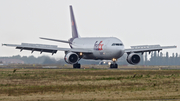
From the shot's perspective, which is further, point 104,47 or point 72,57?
point 72,57

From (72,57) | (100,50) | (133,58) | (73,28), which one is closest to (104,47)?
(100,50)

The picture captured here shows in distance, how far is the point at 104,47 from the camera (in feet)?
200

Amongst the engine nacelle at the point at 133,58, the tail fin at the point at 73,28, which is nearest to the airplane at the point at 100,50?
the engine nacelle at the point at 133,58

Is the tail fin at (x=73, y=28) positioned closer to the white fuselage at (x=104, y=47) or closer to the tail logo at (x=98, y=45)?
the white fuselage at (x=104, y=47)

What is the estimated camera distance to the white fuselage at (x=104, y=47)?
59.2 metres

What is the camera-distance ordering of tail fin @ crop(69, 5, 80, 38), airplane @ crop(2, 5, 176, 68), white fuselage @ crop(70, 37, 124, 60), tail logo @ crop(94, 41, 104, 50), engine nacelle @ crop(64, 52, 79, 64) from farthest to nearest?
tail fin @ crop(69, 5, 80, 38) → tail logo @ crop(94, 41, 104, 50) → engine nacelle @ crop(64, 52, 79, 64) → airplane @ crop(2, 5, 176, 68) → white fuselage @ crop(70, 37, 124, 60)

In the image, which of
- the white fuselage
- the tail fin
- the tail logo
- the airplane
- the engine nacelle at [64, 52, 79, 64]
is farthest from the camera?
the tail fin

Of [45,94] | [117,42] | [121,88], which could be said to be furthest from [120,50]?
[45,94]

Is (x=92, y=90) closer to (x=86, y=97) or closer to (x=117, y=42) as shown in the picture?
(x=86, y=97)

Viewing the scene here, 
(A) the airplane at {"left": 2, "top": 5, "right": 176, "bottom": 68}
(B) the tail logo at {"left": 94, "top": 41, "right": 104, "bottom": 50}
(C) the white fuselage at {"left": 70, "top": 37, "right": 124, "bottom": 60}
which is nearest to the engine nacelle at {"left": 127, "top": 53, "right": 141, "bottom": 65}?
(A) the airplane at {"left": 2, "top": 5, "right": 176, "bottom": 68}

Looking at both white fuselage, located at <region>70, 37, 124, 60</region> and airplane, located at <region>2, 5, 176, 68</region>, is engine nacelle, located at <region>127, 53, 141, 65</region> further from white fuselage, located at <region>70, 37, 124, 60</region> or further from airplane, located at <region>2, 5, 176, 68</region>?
white fuselage, located at <region>70, 37, 124, 60</region>

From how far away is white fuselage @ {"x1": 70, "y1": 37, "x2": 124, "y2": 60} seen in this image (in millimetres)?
59219

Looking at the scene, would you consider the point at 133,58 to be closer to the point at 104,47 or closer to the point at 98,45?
the point at 104,47

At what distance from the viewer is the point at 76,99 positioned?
21.6 metres
